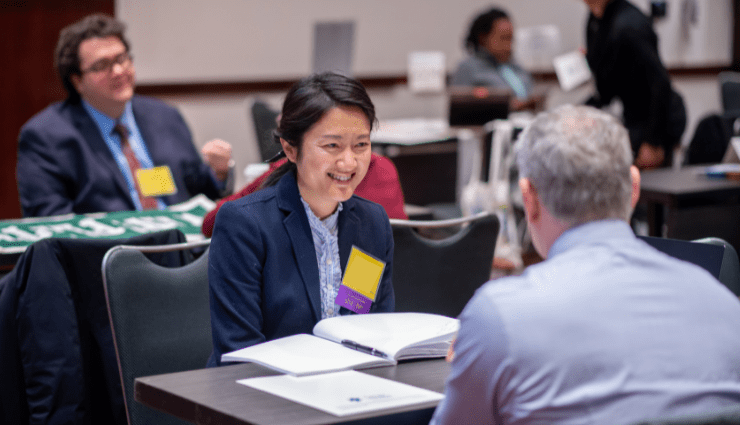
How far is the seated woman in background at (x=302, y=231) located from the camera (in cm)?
174

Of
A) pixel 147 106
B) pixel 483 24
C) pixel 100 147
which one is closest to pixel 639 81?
pixel 483 24

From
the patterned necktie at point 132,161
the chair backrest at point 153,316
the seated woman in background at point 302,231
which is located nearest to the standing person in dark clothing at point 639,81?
the patterned necktie at point 132,161

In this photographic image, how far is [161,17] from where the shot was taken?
5.88 m

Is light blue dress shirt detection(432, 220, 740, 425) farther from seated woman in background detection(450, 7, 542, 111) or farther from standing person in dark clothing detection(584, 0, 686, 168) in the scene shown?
seated woman in background detection(450, 7, 542, 111)

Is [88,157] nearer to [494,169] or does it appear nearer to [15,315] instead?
[15,315]

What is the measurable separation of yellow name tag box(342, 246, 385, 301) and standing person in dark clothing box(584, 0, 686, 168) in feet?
8.59

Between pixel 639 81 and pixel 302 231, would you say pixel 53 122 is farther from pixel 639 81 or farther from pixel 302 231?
pixel 639 81

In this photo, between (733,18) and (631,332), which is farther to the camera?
(733,18)

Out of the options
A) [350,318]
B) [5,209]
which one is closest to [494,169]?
[5,209]

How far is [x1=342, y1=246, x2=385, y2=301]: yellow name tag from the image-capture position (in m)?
1.86

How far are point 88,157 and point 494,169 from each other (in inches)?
108

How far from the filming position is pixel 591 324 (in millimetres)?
974

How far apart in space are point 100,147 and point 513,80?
12.0 ft

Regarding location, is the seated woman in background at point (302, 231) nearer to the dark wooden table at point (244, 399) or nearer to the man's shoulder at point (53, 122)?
the dark wooden table at point (244, 399)
